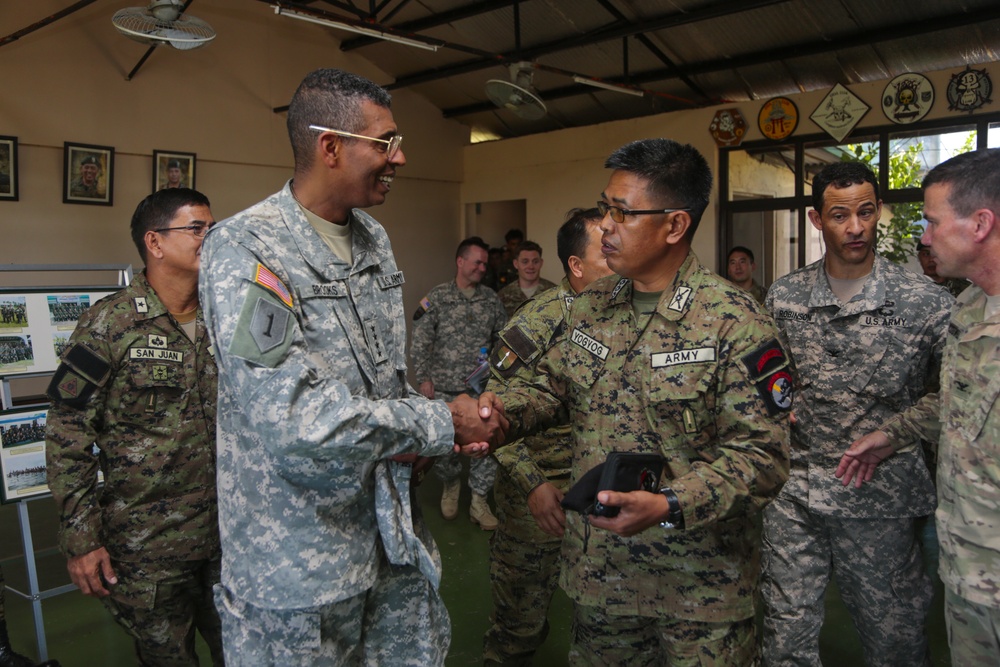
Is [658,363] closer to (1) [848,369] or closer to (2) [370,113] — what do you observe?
(2) [370,113]

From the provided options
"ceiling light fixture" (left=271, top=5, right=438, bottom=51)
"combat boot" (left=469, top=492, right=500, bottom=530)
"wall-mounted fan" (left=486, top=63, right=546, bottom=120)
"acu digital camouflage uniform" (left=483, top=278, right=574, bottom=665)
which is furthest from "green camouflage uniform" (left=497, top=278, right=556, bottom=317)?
"acu digital camouflage uniform" (left=483, top=278, right=574, bottom=665)

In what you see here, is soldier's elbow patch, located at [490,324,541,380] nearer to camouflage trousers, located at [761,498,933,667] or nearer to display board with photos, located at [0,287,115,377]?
camouflage trousers, located at [761,498,933,667]

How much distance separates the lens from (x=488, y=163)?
1048 centimetres

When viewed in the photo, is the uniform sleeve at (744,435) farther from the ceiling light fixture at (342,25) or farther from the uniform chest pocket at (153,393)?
the ceiling light fixture at (342,25)

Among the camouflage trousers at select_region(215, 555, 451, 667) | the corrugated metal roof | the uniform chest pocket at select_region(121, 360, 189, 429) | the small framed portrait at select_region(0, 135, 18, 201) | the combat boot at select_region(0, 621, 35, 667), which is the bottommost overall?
the combat boot at select_region(0, 621, 35, 667)

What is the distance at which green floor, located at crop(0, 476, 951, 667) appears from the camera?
10.9 ft

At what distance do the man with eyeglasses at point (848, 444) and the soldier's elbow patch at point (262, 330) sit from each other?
1.97 meters

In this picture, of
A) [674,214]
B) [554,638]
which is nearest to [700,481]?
[674,214]

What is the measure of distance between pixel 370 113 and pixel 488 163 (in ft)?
29.5

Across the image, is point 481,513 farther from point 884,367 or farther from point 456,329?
point 884,367

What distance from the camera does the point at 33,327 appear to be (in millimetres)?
3414

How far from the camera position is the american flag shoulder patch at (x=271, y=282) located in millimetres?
1491

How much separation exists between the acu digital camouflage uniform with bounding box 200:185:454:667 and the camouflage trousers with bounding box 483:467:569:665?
1.07 m

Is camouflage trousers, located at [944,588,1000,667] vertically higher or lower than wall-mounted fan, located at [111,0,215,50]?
lower
